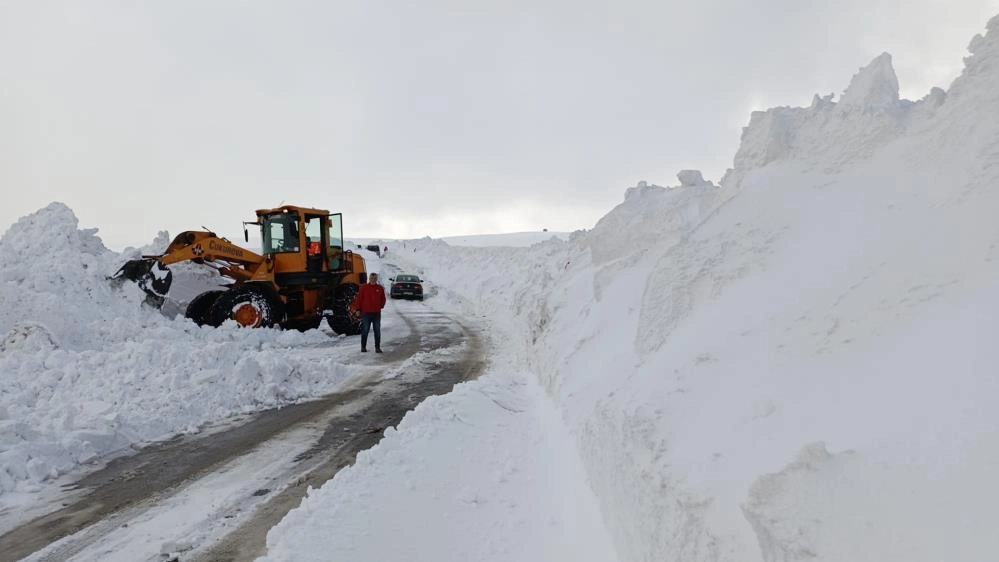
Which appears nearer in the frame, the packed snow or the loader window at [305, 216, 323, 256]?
the packed snow

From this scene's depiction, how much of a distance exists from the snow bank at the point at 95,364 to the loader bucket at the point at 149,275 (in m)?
0.23

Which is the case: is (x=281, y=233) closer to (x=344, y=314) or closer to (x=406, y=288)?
(x=344, y=314)

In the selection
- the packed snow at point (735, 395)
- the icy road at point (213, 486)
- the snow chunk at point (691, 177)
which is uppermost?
the snow chunk at point (691, 177)

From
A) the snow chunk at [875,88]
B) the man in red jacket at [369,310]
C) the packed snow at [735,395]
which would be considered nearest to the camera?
the packed snow at [735,395]

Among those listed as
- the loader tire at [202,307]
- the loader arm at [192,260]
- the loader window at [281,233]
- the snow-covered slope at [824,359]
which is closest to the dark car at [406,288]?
the loader window at [281,233]

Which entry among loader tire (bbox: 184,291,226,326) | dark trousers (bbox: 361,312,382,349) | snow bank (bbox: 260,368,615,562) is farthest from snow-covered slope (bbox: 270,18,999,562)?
loader tire (bbox: 184,291,226,326)

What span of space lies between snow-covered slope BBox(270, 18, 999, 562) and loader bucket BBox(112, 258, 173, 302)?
10503 mm

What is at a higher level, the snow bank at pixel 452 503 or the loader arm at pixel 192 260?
the loader arm at pixel 192 260

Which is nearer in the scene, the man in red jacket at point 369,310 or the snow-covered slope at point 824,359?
the snow-covered slope at point 824,359

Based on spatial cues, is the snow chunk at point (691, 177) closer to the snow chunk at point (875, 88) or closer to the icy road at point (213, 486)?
the snow chunk at point (875, 88)

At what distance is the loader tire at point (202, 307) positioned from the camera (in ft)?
41.5

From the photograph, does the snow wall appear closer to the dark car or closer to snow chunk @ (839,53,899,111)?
snow chunk @ (839,53,899,111)

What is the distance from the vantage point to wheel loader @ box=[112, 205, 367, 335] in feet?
42.1

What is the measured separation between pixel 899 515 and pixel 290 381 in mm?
8304
